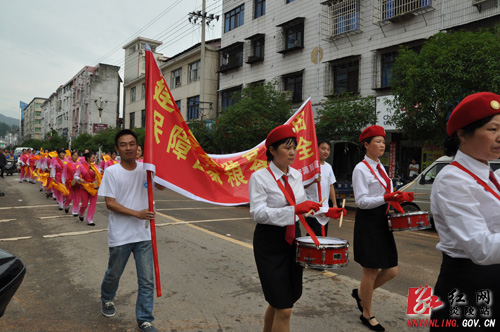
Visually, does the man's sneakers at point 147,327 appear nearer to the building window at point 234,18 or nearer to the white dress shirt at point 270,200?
the white dress shirt at point 270,200

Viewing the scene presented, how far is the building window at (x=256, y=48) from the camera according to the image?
23.8 metres

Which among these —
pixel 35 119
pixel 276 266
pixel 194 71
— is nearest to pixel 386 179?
pixel 276 266

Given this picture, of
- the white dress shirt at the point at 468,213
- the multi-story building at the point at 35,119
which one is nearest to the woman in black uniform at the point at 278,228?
the white dress shirt at the point at 468,213

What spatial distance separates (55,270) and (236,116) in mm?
13552

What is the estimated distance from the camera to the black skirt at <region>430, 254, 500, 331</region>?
1788 mm

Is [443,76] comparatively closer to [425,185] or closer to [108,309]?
[425,185]

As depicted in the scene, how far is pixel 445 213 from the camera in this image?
1.82m

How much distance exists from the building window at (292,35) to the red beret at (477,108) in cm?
1963

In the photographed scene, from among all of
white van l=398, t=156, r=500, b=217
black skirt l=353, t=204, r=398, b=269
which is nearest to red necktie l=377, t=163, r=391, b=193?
black skirt l=353, t=204, r=398, b=269

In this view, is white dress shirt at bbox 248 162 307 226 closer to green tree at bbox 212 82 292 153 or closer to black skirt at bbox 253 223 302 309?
black skirt at bbox 253 223 302 309

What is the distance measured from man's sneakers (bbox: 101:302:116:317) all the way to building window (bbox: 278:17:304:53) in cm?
1898

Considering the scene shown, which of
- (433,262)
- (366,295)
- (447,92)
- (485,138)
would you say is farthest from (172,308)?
(447,92)

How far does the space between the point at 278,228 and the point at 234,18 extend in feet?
88.5

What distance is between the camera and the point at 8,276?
244 centimetres
